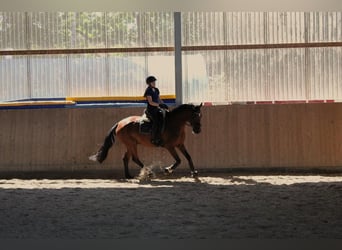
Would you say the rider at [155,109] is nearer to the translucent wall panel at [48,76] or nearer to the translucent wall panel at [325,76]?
the translucent wall panel at [48,76]

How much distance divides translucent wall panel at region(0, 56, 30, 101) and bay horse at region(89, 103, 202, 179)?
107 inches

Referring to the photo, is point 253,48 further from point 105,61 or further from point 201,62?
point 105,61

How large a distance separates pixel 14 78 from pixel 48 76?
0.81 metres

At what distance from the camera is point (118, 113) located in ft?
47.7

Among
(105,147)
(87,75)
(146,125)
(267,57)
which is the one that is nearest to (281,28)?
(267,57)

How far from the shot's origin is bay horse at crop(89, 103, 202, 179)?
12672 mm

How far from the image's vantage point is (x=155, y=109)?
12766 mm

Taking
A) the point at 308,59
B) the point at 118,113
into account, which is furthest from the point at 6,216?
the point at 308,59

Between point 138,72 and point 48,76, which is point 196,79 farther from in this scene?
point 48,76

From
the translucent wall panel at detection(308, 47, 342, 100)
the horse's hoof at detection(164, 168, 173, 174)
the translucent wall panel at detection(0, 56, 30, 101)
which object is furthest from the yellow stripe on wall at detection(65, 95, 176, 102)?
the translucent wall panel at detection(308, 47, 342, 100)

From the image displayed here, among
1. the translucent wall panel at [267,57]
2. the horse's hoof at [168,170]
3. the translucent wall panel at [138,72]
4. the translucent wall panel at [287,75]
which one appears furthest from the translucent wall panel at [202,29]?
the horse's hoof at [168,170]

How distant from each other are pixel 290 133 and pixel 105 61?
4644mm

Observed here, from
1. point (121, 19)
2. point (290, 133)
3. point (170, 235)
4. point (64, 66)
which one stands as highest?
A: point (121, 19)

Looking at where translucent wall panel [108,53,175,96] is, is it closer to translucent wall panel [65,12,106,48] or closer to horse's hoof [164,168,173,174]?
translucent wall panel [65,12,106,48]
